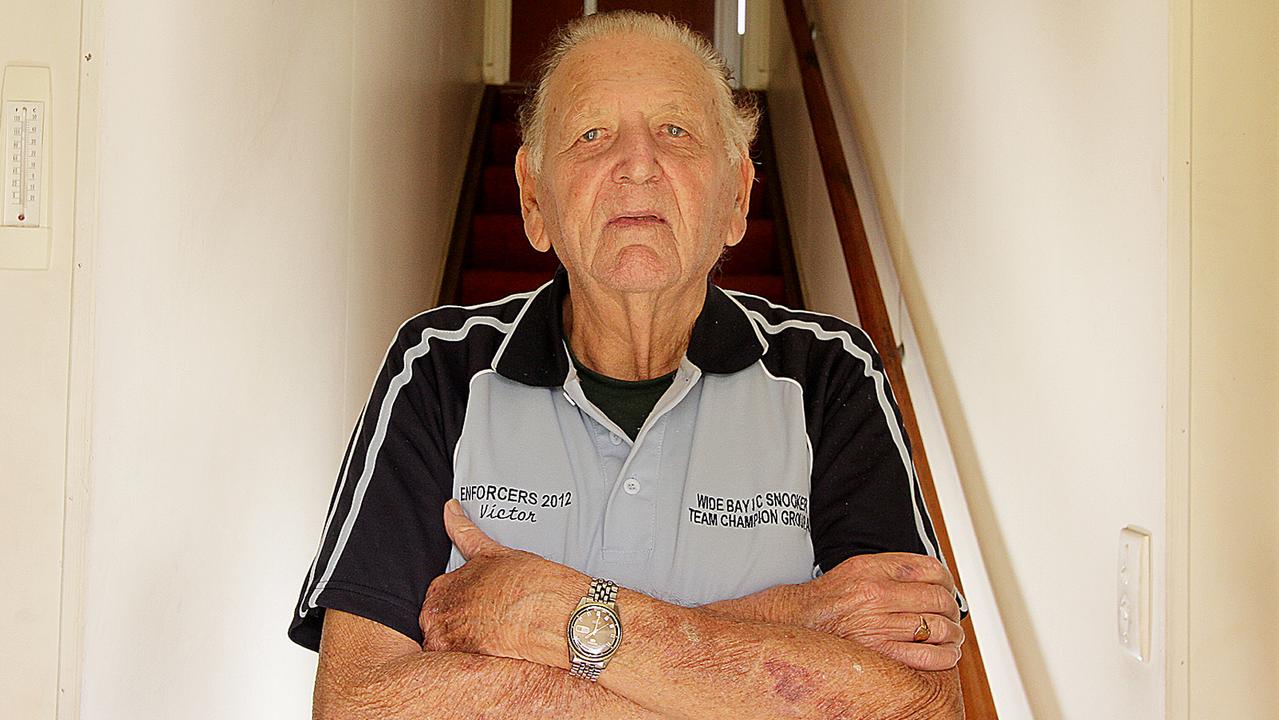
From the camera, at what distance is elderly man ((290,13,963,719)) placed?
1.04m

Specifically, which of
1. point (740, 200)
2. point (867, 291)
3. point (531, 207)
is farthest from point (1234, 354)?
point (867, 291)

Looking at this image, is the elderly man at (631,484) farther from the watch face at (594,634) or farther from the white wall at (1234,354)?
the white wall at (1234,354)

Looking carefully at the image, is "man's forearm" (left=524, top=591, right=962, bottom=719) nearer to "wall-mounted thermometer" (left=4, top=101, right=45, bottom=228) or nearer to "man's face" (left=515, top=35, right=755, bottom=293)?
"man's face" (left=515, top=35, right=755, bottom=293)

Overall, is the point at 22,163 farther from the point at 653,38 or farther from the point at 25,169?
the point at 653,38

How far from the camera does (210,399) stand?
4.97 feet

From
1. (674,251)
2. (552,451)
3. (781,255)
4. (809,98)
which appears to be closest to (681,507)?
(552,451)

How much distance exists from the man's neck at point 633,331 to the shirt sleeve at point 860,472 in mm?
177

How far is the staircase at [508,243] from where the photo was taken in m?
3.78

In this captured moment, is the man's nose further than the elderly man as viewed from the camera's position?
Yes

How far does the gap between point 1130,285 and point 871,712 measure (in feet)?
2.00

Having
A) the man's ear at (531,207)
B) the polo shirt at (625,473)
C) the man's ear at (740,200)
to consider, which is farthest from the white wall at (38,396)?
the man's ear at (740,200)

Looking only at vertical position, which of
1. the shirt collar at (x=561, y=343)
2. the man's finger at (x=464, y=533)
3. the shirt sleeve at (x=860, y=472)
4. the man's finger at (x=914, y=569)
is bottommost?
the man's finger at (x=914, y=569)

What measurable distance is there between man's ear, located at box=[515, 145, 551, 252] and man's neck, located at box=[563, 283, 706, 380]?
87mm

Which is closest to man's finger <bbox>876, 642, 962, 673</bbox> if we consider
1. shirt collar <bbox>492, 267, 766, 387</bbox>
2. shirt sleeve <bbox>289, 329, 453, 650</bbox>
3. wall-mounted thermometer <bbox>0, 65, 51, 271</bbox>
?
shirt collar <bbox>492, 267, 766, 387</bbox>
